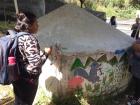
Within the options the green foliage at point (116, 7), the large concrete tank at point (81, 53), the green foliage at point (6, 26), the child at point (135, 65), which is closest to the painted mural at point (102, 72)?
the large concrete tank at point (81, 53)

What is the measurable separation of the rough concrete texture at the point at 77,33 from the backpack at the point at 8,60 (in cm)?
193

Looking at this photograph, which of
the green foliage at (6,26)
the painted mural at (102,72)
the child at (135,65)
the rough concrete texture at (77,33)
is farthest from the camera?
the green foliage at (6,26)

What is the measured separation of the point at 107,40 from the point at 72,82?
4.11ft

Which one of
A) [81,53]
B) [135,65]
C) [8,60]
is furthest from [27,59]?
[135,65]

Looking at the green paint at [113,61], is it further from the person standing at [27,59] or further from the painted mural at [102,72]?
the person standing at [27,59]

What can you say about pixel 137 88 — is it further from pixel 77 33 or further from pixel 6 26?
pixel 6 26

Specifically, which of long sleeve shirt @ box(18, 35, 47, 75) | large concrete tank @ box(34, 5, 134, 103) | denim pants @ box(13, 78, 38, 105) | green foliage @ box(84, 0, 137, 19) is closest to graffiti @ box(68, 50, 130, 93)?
large concrete tank @ box(34, 5, 134, 103)

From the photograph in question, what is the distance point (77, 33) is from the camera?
684cm

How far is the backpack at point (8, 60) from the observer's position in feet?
14.2

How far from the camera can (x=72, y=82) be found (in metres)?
6.24

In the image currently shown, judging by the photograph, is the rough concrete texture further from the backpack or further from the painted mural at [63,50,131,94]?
the backpack

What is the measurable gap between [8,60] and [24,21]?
526 mm

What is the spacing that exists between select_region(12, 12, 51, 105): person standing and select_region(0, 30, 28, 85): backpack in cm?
7

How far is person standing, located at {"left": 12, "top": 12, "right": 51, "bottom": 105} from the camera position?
4.37m
